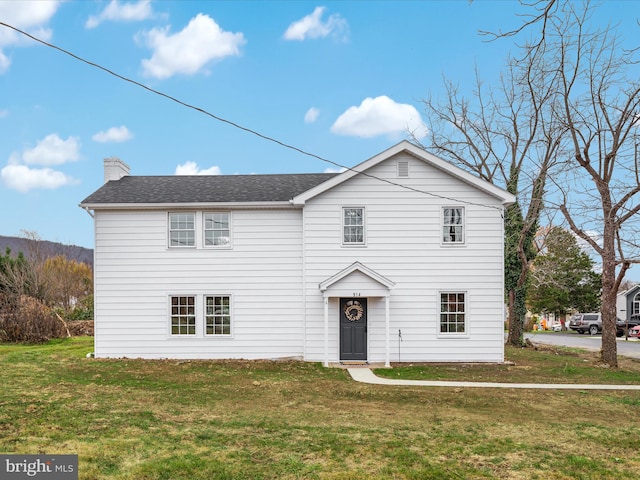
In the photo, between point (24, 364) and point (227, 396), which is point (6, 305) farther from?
point (227, 396)

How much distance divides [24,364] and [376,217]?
12.2 meters

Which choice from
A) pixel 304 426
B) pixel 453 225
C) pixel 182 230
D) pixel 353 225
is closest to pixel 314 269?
pixel 353 225

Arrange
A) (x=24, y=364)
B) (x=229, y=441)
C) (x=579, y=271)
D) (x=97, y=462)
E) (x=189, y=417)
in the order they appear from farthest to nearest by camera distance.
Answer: (x=579, y=271), (x=24, y=364), (x=189, y=417), (x=229, y=441), (x=97, y=462)

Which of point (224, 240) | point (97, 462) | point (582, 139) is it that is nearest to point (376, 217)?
point (224, 240)

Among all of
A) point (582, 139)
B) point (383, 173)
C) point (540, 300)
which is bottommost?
point (540, 300)

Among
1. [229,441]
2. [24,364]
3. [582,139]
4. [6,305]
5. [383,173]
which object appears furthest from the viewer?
[6,305]

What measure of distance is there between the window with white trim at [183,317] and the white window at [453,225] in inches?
350

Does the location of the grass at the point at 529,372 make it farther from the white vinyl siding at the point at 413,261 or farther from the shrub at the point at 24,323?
the shrub at the point at 24,323

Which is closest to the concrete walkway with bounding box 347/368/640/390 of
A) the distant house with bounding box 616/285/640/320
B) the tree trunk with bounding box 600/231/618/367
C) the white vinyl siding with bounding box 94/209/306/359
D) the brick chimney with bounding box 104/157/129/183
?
the white vinyl siding with bounding box 94/209/306/359

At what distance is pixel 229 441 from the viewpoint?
824 centimetres

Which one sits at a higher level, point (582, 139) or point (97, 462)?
point (582, 139)

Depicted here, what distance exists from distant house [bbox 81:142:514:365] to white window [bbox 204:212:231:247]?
0.04 m

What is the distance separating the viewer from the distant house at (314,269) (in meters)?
17.8

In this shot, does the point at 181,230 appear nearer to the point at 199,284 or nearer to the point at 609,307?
the point at 199,284
